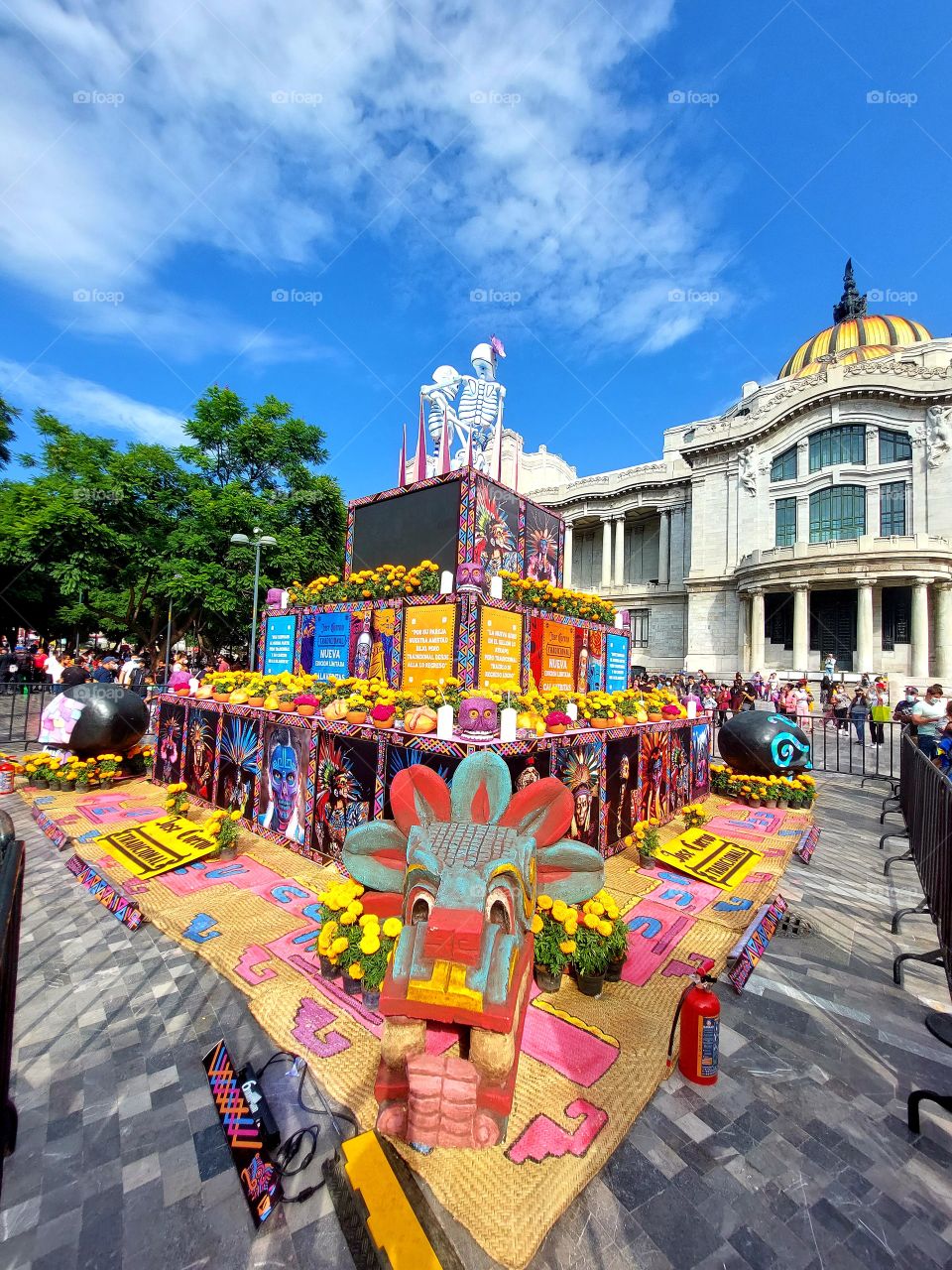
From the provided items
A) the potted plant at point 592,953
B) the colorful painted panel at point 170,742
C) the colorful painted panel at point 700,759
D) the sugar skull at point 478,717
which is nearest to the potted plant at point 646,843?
the potted plant at point 592,953

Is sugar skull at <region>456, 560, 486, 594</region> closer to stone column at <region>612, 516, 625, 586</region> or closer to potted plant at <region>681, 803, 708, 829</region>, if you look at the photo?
potted plant at <region>681, 803, 708, 829</region>

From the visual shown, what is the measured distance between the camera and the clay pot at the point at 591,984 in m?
4.81

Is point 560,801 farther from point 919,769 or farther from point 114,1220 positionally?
point 919,769

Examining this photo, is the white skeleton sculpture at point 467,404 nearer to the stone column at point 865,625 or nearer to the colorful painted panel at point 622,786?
the colorful painted panel at point 622,786

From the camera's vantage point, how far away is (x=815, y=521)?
37125 mm

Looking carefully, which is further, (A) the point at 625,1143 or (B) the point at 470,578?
(B) the point at 470,578

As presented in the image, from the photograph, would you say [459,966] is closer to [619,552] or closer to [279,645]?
[279,645]

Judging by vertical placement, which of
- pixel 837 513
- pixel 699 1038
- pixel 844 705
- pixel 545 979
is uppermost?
pixel 837 513

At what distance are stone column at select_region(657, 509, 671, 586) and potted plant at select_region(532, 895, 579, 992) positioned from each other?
145 ft

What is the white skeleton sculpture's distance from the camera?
42.2ft

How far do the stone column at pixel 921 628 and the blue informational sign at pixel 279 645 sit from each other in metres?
35.9

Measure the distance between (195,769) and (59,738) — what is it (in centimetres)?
373

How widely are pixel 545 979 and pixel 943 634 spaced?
123 ft

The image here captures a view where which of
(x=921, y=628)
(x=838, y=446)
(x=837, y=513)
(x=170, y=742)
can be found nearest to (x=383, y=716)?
(x=170, y=742)
